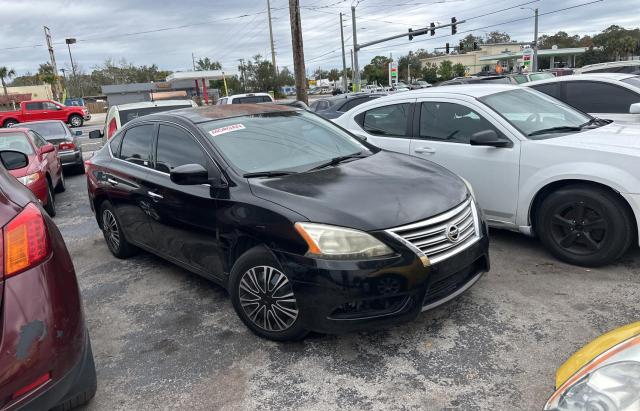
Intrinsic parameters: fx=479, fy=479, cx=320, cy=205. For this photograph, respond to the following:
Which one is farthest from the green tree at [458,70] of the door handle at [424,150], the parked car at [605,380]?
the parked car at [605,380]

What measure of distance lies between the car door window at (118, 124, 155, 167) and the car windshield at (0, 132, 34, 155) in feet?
14.7

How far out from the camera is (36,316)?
204 cm

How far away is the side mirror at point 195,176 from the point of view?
11.3 feet

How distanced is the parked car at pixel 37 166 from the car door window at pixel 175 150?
3572mm

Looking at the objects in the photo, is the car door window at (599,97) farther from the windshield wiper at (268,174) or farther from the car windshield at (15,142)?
the car windshield at (15,142)

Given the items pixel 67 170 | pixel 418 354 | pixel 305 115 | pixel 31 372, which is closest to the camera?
pixel 31 372

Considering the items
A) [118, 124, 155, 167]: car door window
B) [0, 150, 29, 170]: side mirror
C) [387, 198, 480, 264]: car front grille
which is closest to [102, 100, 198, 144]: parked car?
[118, 124, 155, 167]: car door window

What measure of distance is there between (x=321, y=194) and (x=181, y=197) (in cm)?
133

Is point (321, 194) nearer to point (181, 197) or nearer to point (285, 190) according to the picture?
point (285, 190)

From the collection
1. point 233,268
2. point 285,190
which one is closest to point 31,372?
point 233,268

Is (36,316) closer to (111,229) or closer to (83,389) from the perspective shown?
(83,389)

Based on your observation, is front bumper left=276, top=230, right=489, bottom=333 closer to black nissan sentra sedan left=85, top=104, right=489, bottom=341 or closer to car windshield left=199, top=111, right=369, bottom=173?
black nissan sentra sedan left=85, top=104, right=489, bottom=341

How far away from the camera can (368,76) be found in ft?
286

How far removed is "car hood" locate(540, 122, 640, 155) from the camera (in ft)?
13.0
